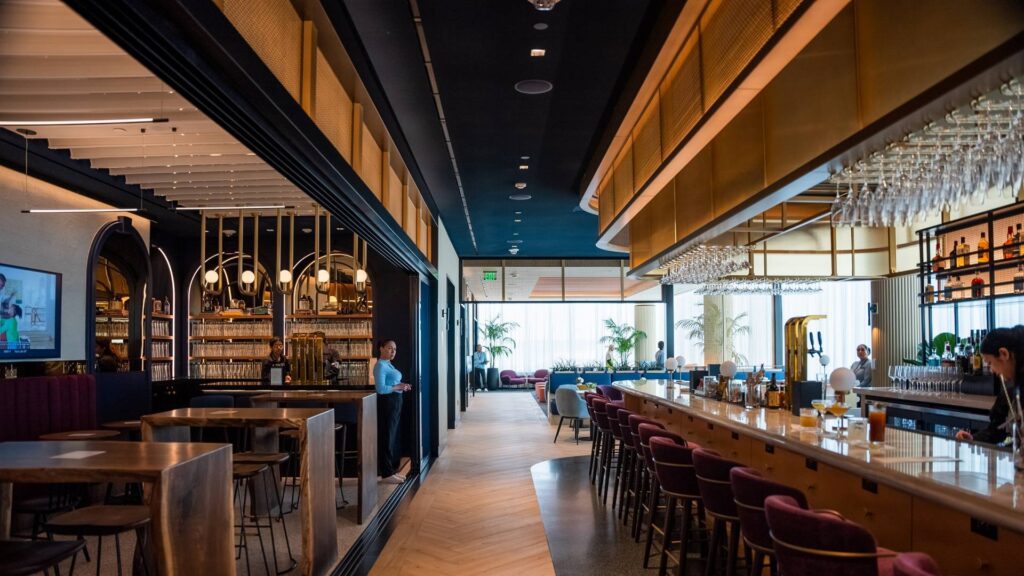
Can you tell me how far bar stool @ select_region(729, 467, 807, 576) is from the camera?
3332mm

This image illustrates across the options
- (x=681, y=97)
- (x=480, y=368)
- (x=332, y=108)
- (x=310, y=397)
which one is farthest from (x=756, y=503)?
(x=480, y=368)

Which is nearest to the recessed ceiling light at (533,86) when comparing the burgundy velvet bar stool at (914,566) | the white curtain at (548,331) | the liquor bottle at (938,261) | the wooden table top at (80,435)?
the burgundy velvet bar stool at (914,566)

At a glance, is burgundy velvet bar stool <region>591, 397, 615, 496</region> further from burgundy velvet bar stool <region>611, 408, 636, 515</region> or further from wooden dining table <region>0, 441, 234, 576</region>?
wooden dining table <region>0, 441, 234, 576</region>

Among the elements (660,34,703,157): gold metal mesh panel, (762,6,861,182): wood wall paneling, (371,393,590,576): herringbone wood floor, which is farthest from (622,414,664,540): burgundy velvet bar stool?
(762,6,861,182): wood wall paneling

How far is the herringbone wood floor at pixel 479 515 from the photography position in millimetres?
5555

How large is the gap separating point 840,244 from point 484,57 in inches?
294

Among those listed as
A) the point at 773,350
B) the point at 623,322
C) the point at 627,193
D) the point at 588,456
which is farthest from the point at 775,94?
the point at 623,322

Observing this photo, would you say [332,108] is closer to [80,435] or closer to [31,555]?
[31,555]

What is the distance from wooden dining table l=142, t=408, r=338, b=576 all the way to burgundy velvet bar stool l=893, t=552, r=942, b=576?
3.57 meters

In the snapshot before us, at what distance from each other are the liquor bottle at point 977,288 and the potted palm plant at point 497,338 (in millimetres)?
17291

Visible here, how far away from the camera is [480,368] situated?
24.0m

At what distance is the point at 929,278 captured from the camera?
9609mm

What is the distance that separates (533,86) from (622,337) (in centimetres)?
1919


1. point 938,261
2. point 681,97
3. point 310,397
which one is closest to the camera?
point 681,97
